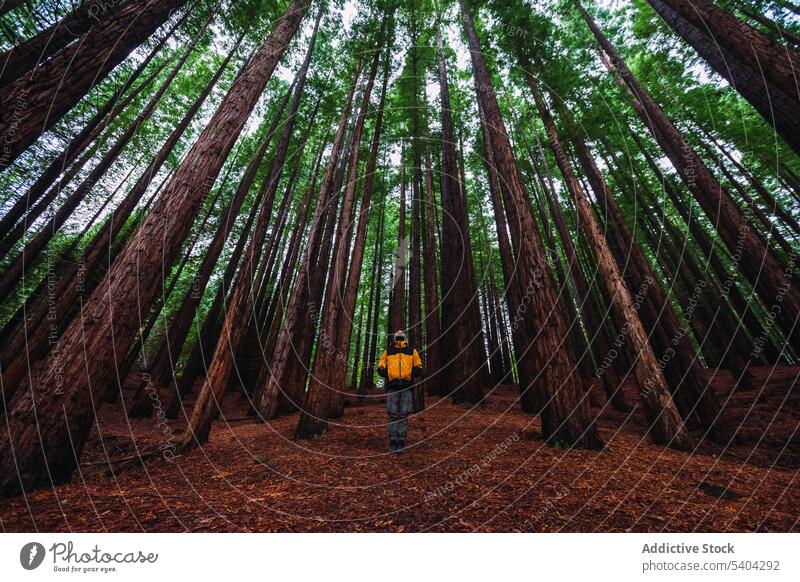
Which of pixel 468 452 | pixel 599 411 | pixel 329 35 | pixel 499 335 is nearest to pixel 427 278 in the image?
pixel 599 411

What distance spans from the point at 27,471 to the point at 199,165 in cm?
411

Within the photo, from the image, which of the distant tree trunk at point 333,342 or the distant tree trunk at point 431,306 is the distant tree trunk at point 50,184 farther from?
the distant tree trunk at point 431,306

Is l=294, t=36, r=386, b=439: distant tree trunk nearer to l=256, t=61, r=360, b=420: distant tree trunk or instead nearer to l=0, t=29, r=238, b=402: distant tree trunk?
l=256, t=61, r=360, b=420: distant tree trunk

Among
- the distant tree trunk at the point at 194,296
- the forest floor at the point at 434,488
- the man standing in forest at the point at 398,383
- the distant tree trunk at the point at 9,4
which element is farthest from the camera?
the distant tree trunk at the point at 194,296

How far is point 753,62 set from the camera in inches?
158

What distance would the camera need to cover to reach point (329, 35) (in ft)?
36.8

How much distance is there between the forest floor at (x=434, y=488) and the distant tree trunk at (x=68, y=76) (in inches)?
146

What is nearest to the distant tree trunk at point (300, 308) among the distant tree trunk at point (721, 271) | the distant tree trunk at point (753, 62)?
the distant tree trunk at point (753, 62)

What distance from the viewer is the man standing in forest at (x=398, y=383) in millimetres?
5113

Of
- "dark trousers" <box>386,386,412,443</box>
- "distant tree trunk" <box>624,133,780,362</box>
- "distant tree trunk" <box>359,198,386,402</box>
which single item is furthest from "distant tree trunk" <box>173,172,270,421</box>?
"distant tree trunk" <box>624,133,780,362</box>

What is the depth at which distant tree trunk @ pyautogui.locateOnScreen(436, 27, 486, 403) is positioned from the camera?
9.91m

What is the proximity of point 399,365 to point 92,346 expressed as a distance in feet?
13.9

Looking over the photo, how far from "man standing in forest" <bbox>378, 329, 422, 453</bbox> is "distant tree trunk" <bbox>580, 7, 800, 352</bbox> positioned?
26.9ft

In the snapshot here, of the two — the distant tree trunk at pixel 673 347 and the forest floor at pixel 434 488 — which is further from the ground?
the distant tree trunk at pixel 673 347
